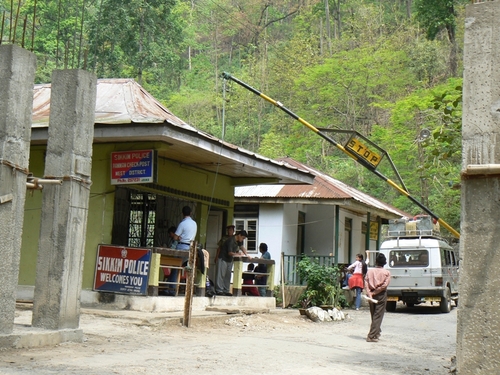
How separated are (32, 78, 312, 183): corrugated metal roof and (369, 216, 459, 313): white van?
541 cm

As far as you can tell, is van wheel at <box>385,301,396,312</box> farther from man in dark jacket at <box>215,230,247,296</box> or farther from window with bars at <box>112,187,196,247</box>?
window with bars at <box>112,187,196,247</box>

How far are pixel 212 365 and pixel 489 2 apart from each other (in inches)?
203

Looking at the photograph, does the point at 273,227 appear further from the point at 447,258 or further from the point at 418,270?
the point at 447,258

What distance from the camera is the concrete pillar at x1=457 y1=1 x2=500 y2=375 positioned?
5.77 metres

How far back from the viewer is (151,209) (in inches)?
643

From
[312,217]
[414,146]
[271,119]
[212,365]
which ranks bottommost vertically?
[212,365]

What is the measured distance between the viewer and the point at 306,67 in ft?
A: 137

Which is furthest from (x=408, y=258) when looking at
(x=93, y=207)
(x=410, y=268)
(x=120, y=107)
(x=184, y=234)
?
(x=120, y=107)

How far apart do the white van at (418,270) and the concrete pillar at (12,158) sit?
564 inches

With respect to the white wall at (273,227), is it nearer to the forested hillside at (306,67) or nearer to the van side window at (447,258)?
the van side window at (447,258)

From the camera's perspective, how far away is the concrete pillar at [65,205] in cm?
941

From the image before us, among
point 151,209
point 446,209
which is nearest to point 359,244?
point 446,209

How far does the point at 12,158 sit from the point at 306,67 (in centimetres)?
3426

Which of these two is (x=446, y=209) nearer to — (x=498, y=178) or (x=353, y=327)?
(x=353, y=327)
